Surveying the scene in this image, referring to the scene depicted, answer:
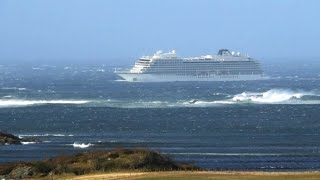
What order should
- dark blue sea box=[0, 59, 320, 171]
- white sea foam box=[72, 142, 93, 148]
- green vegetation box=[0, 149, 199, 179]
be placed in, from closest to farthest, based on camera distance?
green vegetation box=[0, 149, 199, 179]
dark blue sea box=[0, 59, 320, 171]
white sea foam box=[72, 142, 93, 148]

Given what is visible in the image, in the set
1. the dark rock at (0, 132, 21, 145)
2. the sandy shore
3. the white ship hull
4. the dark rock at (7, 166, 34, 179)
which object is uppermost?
the sandy shore

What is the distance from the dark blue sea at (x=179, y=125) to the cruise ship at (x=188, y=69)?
3406 cm

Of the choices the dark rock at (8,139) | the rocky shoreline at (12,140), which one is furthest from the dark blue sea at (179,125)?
the dark rock at (8,139)

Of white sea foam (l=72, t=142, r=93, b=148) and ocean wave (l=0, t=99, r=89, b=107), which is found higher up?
white sea foam (l=72, t=142, r=93, b=148)

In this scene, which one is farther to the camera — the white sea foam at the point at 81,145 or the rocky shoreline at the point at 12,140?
the rocky shoreline at the point at 12,140

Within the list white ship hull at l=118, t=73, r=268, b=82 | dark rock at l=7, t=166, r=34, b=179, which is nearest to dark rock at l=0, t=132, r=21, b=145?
dark rock at l=7, t=166, r=34, b=179

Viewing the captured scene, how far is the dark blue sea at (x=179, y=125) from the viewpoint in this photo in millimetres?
50500

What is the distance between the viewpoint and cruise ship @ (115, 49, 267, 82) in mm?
152125

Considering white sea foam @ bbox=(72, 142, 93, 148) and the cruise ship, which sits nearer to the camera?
white sea foam @ bbox=(72, 142, 93, 148)

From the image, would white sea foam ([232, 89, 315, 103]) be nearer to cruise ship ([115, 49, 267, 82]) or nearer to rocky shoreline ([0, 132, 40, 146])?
rocky shoreline ([0, 132, 40, 146])

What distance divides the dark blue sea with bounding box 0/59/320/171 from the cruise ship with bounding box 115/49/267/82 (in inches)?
1341

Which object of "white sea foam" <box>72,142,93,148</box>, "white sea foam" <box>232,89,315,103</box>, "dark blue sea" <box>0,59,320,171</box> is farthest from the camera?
"white sea foam" <box>232,89,315,103</box>

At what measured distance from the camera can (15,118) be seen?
76.2m

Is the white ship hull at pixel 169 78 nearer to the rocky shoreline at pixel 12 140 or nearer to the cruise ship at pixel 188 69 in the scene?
the cruise ship at pixel 188 69
